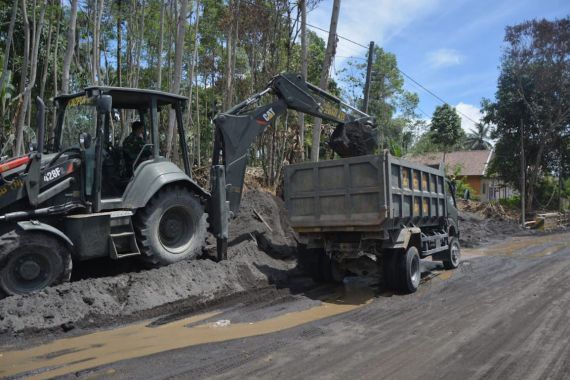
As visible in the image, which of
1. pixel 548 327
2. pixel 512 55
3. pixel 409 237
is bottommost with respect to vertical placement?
pixel 548 327

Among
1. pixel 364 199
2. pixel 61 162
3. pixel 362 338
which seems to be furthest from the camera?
pixel 364 199

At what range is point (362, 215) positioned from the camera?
27.7ft

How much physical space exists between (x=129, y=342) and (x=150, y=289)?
1.64m

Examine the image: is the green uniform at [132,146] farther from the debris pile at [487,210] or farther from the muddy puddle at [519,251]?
the debris pile at [487,210]

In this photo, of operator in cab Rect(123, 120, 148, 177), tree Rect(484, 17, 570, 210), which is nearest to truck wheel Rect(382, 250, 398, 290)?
operator in cab Rect(123, 120, 148, 177)

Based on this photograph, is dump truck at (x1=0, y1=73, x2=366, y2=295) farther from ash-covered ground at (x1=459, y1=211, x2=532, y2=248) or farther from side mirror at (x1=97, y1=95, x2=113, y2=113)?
ash-covered ground at (x1=459, y1=211, x2=532, y2=248)

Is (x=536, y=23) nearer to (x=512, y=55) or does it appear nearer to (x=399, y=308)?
(x=512, y=55)

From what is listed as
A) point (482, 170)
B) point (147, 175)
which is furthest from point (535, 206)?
point (147, 175)

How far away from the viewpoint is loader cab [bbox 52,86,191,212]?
7.40 metres

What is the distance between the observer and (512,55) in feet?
105

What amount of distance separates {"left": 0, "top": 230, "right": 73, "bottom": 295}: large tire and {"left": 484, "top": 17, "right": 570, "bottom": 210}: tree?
30.6m

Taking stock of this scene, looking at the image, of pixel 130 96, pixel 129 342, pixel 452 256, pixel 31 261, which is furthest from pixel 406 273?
pixel 31 261

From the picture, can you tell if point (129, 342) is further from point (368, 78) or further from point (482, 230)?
point (482, 230)

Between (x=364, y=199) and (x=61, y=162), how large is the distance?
4786 millimetres
